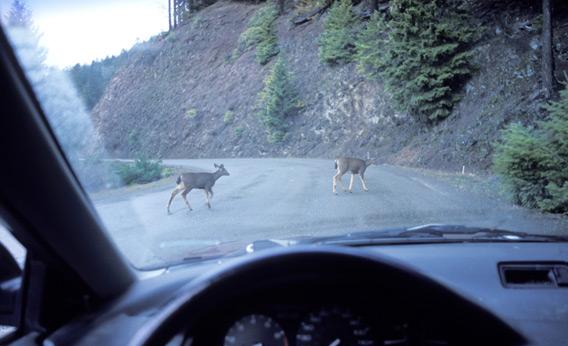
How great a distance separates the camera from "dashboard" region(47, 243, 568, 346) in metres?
2.21

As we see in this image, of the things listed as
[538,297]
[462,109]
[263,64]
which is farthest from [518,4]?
[538,297]

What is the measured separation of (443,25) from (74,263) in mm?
22664

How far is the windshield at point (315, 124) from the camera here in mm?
4867

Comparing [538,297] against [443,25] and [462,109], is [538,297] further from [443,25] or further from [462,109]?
[443,25]

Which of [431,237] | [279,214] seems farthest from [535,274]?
[279,214]

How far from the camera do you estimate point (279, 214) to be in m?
8.89

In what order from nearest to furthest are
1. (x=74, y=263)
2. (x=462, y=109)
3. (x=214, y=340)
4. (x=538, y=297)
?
(x=214, y=340) → (x=74, y=263) → (x=538, y=297) → (x=462, y=109)

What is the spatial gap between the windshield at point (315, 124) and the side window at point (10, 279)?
1.56 ft

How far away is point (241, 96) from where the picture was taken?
2589 centimetres

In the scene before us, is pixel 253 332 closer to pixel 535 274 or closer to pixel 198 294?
pixel 198 294

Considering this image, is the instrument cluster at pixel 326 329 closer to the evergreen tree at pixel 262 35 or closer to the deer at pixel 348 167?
the deer at pixel 348 167

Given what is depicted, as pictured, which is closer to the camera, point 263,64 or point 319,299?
point 319,299

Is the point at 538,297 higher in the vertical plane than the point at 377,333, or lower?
lower

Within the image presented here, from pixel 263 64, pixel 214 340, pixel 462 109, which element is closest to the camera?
pixel 214 340
